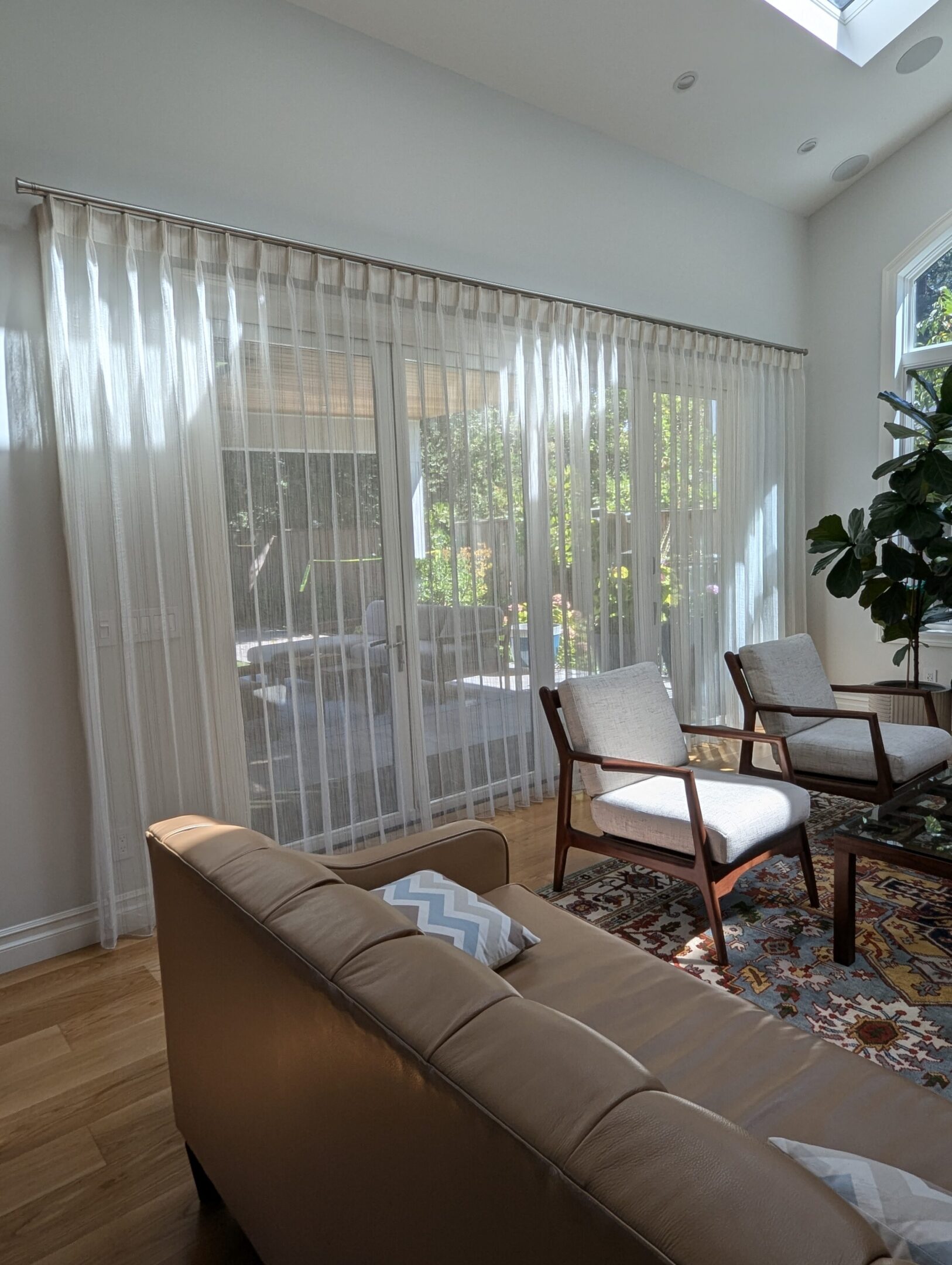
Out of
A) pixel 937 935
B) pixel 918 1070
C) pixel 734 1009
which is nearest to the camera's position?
pixel 734 1009

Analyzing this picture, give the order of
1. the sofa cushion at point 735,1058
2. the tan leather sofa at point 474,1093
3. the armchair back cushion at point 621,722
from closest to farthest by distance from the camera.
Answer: the tan leather sofa at point 474,1093 < the sofa cushion at point 735,1058 < the armchair back cushion at point 621,722

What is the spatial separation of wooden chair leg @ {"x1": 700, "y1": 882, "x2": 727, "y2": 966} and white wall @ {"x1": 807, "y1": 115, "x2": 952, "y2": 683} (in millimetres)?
3648

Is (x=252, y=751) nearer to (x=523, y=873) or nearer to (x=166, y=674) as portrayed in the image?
(x=166, y=674)

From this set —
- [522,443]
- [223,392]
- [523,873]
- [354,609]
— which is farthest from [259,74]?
[523,873]

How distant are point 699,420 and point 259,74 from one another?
2958mm

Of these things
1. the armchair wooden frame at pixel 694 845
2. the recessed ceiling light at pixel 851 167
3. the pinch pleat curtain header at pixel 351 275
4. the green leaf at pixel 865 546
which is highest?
the recessed ceiling light at pixel 851 167

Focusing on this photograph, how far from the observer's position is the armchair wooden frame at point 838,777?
11.0 ft

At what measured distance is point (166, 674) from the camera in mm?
2865

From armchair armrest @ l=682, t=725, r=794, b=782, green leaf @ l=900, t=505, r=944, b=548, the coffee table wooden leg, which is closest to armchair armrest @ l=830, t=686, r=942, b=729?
green leaf @ l=900, t=505, r=944, b=548

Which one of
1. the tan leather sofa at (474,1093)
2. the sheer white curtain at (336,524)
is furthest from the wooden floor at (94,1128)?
the sheer white curtain at (336,524)

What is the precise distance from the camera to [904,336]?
5410 mm

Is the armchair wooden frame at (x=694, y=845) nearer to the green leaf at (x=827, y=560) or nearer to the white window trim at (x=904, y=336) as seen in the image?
the green leaf at (x=827, y=560)

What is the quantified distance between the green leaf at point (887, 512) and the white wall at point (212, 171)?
1927mm

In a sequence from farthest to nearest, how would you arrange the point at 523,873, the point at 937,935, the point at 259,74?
1. the point at 523,873
2. the point at 259,74
3. the point at 937,935
